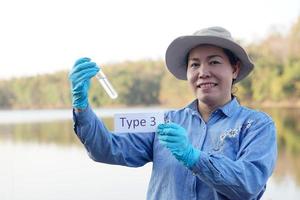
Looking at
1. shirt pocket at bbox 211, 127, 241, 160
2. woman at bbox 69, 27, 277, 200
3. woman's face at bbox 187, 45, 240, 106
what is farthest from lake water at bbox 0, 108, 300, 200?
shirt pocket at bbox 211, 127, 241, 160

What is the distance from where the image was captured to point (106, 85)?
1.76 metres

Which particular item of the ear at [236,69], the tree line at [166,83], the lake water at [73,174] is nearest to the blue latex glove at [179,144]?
the ear at [236,69]

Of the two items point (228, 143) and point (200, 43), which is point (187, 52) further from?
point (228, 143)

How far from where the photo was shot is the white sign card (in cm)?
164

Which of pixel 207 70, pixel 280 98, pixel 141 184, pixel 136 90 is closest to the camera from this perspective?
pixel 207 70

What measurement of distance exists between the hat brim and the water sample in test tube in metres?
0.25

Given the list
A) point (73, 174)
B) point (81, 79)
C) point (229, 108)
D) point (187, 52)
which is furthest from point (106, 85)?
point (73, 174)

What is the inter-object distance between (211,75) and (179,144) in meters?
0.31

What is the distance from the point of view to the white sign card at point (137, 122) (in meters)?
1.64

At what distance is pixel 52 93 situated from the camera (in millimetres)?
20125

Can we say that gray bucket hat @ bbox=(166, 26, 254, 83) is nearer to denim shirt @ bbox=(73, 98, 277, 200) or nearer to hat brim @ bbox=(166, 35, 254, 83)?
hat brim @ bbox=(166, 35, 254, 83)

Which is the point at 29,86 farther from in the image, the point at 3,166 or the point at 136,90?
the point at 3,166

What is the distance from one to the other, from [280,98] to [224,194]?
790 inches

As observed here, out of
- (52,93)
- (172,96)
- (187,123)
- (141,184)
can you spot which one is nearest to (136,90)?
(172,96)
